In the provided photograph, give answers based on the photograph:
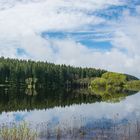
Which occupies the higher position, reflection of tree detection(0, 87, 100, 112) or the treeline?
the treeline

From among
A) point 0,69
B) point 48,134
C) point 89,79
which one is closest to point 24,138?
point 48,134

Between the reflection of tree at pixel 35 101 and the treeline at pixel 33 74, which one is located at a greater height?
the treeline at pixel 33 74

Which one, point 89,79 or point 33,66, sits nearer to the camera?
point 33,66

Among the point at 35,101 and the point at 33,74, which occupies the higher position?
the point at 33,74

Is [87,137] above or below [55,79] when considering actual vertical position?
below

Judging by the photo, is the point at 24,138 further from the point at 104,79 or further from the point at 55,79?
the point at 104,79

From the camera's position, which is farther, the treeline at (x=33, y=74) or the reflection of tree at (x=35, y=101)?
the treeline at (x=33, y=74)

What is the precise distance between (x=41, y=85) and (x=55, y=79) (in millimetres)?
10679

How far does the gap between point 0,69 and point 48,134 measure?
116290mm

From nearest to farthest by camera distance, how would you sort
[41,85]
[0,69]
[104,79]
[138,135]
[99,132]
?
[138,135], [99,132], [0,69], [41,85], [104,79]

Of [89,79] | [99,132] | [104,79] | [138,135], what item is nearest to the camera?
[138,135]

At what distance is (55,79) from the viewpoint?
160 metres

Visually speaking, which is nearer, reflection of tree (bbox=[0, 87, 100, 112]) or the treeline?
reflection of tree (bbox=[0, 87, 100, 112])

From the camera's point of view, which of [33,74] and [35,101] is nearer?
→ [35,101]
